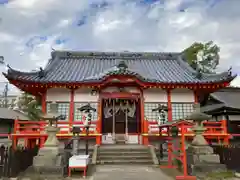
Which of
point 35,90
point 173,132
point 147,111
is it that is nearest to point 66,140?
point 35,90

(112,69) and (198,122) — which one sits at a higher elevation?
(112,69)

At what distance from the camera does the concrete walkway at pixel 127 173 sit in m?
→ 7.08

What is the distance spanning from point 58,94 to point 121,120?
15.9ft

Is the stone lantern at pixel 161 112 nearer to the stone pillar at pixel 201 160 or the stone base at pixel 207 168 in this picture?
the stone pillar at pixel 201 160

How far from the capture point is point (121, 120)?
14.2 meters

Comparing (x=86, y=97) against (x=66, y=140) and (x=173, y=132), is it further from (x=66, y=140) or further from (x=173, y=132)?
(x=173, y=132)

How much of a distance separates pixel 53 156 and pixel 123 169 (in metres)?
2.99

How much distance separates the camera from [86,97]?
503 inches

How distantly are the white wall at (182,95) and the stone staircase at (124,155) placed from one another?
426 cm

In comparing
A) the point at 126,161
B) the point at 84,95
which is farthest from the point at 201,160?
the point at 84,95

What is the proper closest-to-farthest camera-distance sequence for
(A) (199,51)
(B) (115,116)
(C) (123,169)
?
(C) (123,169), (B) (115,116), (A) (199,51)

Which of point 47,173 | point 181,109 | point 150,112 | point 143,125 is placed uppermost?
point 181,109

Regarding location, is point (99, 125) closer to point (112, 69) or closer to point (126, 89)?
point (126, 89)

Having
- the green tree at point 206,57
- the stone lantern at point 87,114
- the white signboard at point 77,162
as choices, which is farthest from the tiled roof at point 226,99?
the white signboard at point 77,162
